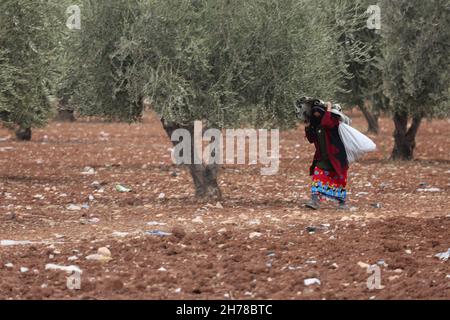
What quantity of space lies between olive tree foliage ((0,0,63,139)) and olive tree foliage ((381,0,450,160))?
375 inches

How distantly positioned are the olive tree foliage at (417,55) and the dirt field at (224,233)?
5.74 ft

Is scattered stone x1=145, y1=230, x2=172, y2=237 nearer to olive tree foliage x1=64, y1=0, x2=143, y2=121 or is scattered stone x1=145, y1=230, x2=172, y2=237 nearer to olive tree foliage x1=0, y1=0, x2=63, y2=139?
olive tree foliage x1=64, y1=0, x2=143, y2=121

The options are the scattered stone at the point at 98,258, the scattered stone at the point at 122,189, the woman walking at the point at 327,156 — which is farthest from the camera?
the scattered stone at the point at 122,189

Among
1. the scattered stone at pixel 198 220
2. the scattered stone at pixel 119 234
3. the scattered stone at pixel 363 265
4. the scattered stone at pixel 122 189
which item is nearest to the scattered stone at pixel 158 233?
the scattered stone at pixel 119 234

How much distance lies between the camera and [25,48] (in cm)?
1662

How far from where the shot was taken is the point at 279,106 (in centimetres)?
1684

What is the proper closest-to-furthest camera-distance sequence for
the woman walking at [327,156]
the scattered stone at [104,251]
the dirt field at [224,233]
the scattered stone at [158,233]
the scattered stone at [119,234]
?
the dirt field at [224,233] < the scattered stone at [104,251] < the scattered stone at [158,233] < the scattered stone at [119,234] < the woman walking at [327,156]

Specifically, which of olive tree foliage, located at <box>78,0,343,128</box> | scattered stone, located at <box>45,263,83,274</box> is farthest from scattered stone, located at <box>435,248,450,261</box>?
olive tree foliage, located at <box>78,0,343,128</box>

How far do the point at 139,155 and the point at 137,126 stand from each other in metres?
15.0

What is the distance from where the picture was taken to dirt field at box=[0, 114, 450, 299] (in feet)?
32.6

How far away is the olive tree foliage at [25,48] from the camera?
15906 millimetres

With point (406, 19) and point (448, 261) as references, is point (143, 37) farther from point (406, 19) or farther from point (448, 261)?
point (406, 19)

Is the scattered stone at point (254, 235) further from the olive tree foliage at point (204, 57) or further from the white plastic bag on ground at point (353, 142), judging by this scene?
the olive tree foliage at point (204, 57)
